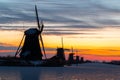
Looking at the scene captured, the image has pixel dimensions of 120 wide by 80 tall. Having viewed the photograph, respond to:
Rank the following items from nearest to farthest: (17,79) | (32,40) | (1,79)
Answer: (1,79), (17,79), (32,40)

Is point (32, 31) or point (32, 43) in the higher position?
point (32, 31)

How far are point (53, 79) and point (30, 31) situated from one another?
78.2 metres

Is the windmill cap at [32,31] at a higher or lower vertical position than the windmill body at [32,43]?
higher

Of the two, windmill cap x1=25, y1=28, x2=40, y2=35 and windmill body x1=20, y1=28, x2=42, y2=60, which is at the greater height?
windmill cap x1=25, y1=28, x2=40, y2=35

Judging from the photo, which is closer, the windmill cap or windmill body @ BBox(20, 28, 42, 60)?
windmill body @ BBox(20, 28, 42, 60)

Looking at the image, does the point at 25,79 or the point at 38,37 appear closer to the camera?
the point at 25,79

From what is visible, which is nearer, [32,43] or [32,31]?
[32,43]

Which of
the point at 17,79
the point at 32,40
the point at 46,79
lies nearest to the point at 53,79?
the point at 46,79

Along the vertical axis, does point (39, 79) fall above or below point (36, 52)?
above

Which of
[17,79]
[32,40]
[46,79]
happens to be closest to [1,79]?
[17,79]

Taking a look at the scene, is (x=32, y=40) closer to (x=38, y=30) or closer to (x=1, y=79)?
(x=38, y=30)

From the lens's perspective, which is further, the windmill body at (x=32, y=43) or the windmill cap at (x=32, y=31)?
the windmill cap at (x=32, y=31)

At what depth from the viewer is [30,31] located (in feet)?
639

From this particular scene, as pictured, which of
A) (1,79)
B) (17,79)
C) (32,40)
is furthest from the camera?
(32,40)
